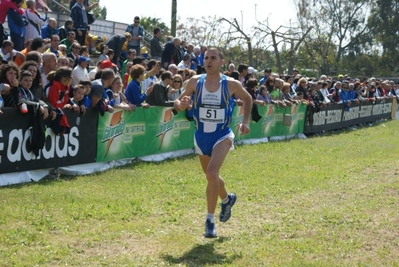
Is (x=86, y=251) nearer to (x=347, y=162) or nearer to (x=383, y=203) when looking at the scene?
(x=383, y=203)

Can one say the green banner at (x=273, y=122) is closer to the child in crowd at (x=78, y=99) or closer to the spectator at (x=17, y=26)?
the spectator at (x=17, y=26)

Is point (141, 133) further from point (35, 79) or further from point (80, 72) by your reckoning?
point (35, 79)

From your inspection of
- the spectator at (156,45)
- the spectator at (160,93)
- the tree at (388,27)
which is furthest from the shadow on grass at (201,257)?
the tree at (388,27)

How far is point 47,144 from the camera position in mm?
11695

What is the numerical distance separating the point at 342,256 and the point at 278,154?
10.1m

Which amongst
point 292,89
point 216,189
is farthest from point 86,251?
point 292,89

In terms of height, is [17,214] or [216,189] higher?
[216,189]

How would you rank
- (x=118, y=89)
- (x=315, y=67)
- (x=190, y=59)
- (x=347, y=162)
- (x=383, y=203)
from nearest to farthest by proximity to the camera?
(x=383, y=203) < (x=118, y=89) < (x=347, y=162) < (x=190, y=59) < (x=315, y=67)

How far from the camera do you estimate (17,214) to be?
8.72 metres

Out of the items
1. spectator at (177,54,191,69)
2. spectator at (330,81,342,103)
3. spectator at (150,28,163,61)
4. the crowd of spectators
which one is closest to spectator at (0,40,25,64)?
the crowd of spectators

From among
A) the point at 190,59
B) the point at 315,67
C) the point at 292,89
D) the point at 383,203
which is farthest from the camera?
the point at 315,67

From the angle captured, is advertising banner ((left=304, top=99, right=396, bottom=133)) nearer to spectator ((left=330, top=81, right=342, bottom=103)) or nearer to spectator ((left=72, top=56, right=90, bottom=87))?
spectator ((left=330, top=81, right=342, bottom=103))

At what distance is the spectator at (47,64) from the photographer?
40.9 ft

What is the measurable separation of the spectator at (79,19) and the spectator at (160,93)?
4.37 meters
